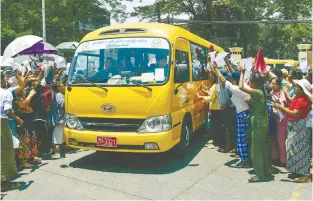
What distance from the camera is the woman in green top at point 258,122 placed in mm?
5266

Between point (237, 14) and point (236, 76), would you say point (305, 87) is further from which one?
point (237, 14)

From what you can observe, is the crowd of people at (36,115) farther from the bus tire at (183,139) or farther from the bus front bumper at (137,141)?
the bus tire at (183,139)

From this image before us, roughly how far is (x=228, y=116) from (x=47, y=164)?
3792mm

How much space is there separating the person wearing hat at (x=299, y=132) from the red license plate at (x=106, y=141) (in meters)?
2.68

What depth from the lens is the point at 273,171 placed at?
19.5 feet

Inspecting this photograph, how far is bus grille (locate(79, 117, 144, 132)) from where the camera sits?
5750 mm

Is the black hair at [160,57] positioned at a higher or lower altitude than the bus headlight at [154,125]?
higher

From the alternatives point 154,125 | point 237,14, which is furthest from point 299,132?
point 237,14

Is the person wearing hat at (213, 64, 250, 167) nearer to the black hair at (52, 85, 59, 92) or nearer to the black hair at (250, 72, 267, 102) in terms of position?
the black hair at (250, 72, 267, 102)

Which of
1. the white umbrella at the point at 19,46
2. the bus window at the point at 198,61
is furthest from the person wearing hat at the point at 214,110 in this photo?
the white umbrella at the point at 19,46

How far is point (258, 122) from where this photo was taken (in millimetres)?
5312

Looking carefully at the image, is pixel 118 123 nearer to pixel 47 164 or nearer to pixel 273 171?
pixel 47 164

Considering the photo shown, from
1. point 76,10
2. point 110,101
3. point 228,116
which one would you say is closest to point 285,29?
point 76,10

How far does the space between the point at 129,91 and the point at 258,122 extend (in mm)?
2164
